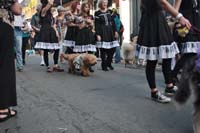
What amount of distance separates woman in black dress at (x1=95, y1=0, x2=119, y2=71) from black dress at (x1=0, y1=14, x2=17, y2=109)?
6175 millimetres

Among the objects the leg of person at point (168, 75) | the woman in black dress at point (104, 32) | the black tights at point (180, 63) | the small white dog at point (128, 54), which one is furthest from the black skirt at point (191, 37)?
the small white dog at point (128, 54)

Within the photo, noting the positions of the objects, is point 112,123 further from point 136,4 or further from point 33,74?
point 136,4

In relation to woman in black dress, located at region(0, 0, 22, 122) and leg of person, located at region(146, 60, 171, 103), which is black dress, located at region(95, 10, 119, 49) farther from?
woman in black dress, located at region(0, 0, 22, 122)

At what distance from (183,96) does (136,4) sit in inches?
734

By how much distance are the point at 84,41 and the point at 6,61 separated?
20.1ft

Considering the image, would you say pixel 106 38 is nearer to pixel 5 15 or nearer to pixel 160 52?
pixel 160 52

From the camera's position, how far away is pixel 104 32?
11891 mm

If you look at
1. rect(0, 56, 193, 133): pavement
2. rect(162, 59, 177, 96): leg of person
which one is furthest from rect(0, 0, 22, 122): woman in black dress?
rect(162, 59, 177, 96): leg of person

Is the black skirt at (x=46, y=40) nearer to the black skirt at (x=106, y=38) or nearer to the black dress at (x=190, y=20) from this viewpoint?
the black skirt at (x=106, y=38)

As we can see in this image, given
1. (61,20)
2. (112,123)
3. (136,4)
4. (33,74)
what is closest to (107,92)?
(112,123)

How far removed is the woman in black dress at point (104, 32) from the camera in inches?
461

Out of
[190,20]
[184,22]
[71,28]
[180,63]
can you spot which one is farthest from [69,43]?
[184,22]

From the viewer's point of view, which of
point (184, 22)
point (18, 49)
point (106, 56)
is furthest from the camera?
point (106, 56)

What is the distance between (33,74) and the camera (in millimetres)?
11078
